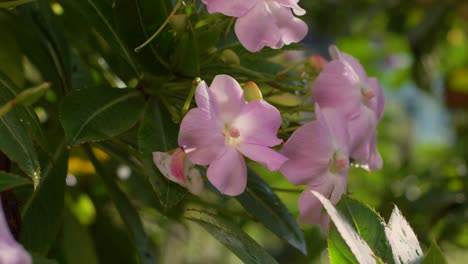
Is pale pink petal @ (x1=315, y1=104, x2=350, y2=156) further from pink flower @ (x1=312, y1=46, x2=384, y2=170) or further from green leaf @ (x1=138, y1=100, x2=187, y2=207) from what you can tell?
green leaf @ (x1=138, y1=100, x2=187, y2=207)

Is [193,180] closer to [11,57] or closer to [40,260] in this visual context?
[40,260]

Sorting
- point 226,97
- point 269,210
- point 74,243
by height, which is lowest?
point 74,243

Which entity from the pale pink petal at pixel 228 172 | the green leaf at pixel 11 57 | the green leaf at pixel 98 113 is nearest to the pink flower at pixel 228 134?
the pale pink petal at pixel 228 172

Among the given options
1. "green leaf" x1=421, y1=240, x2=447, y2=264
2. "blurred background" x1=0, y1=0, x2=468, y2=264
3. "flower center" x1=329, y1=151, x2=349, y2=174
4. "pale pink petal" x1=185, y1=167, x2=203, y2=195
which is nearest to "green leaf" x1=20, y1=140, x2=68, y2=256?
"blurred background" x1=0, y1=0, x2=468, y2=264

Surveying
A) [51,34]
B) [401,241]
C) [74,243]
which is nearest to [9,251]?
[401,241]

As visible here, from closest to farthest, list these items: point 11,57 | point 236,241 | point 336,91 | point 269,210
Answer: point 236,241, point 336,91, point 269,210, point 11,57

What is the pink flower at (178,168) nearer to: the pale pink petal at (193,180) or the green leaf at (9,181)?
the pale pink petal at (193,180)

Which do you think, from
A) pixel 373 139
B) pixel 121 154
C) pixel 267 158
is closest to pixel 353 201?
pixel 267 158
